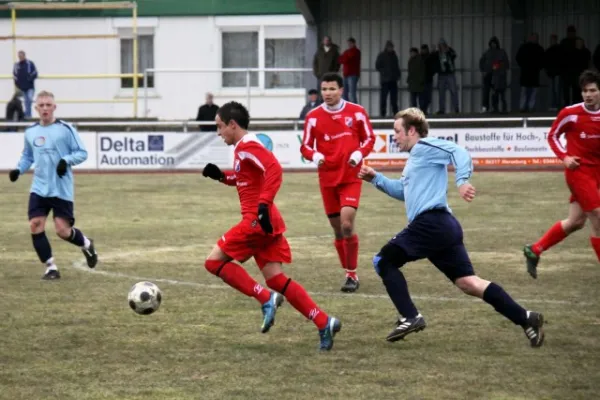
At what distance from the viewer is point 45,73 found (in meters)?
40.2

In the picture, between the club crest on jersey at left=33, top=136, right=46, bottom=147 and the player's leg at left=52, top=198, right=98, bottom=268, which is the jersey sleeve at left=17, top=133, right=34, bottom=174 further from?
the player's leg at left=52, top=198, right=98, bottom=268

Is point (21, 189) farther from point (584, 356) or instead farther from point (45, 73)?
point (584, 356)

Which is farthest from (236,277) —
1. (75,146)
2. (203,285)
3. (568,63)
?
(568,63)

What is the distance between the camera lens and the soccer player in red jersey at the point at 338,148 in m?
11.9

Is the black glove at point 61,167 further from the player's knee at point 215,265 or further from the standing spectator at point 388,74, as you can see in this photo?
the standing spectator at point 388,74

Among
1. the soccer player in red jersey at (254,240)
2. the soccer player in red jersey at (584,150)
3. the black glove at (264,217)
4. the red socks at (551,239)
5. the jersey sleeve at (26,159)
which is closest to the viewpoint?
the black glove at (264,217)

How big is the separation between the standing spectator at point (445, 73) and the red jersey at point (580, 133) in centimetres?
2088

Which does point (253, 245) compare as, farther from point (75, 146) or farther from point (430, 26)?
point (430, 26)

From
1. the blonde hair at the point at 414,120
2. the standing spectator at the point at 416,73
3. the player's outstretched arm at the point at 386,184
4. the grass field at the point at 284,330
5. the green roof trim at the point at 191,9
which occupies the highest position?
the green roof trim at the point at 191,9

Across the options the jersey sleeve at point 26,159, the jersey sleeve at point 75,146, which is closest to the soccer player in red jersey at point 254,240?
the jersey sleeve at point 75,146

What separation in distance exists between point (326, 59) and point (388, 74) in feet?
7.27

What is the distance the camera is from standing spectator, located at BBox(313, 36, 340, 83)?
1247 inches

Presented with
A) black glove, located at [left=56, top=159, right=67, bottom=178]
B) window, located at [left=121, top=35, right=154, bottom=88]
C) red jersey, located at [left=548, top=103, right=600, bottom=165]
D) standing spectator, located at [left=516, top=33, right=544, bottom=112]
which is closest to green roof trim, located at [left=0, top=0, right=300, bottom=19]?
window, located at [left=121, top=35, right=154, bottom=88]

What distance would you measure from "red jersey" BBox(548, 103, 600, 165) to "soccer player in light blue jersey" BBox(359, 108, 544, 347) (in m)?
3.11
